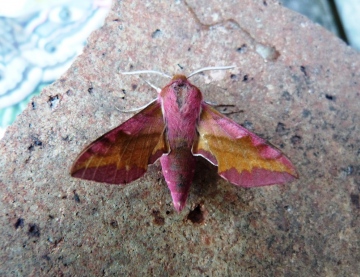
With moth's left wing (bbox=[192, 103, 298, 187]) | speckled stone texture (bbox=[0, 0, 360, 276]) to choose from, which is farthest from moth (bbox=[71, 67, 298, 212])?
Result: speckled stone texture (bbox=[0, 0, 360, 276])

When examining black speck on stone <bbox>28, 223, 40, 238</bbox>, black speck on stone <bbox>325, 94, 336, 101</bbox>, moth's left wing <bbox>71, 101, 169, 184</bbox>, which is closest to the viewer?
moth's left wing <bbox>71, 101, 169, 184</bbox>

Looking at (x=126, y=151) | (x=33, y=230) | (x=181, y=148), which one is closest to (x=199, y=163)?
(x=181, y=148)

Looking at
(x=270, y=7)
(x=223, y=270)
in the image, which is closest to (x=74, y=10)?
(x=270, y=7)

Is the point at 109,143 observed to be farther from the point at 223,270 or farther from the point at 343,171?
the point at 343,171

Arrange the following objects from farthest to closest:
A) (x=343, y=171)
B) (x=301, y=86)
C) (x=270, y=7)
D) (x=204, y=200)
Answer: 1. (x=270, y=7)
2. (x=301, y=86)
3. (x=343, y=171)
4. (x=204, y=200)

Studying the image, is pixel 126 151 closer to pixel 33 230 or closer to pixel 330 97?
pixel 33 230

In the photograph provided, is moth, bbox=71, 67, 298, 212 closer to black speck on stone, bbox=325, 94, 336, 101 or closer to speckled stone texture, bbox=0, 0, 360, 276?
speckled stone texture, bbox=0, 0, 360, 276
